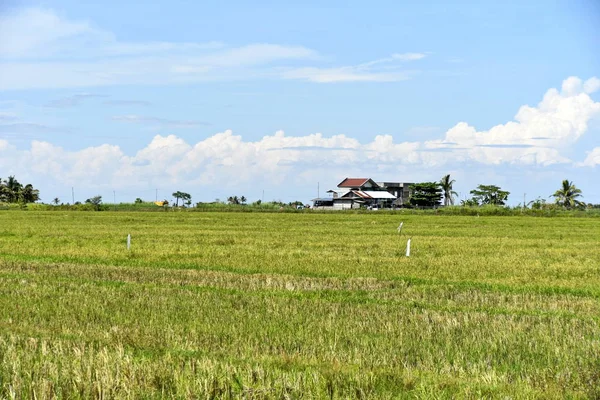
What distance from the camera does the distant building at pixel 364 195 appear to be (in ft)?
422

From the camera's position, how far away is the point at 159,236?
36812mm

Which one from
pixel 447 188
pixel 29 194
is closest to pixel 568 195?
pixel 447 188

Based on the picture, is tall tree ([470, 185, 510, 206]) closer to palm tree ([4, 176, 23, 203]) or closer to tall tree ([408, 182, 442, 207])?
tall tree ([408, 182, 442, 207])

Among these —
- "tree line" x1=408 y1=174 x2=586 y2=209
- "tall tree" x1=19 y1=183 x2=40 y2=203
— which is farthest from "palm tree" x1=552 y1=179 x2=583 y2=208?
"tall tree" x1=19 y1=183 x2=40 y2=203

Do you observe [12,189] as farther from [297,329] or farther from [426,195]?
[297,329]

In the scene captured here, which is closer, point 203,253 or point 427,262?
point 427,262

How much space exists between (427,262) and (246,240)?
11969mm

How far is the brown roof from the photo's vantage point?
13373 cm

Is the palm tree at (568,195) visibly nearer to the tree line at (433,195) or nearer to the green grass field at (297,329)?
the tree line at (433,195)

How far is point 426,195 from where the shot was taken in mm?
126812

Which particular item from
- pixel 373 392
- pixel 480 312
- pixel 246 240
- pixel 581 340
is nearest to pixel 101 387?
pixel 373 392

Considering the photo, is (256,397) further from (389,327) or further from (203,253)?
(203,253)

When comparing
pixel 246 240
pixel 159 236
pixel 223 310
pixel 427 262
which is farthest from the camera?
pixel 159 236

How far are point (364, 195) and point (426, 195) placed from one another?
10923mm
